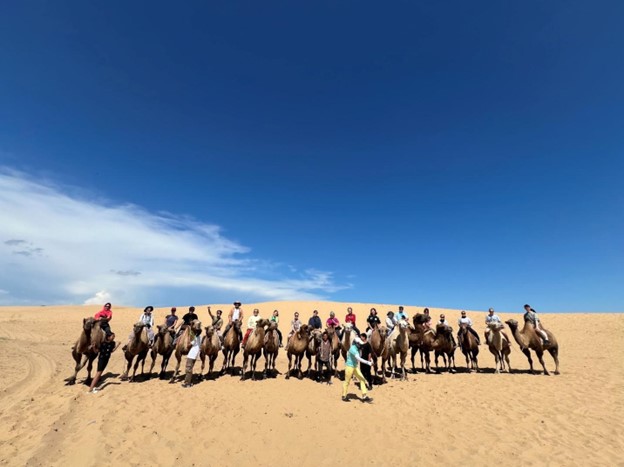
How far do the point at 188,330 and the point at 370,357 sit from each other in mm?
7510

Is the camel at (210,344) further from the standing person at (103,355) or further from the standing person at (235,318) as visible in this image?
the standing person at (103,355)

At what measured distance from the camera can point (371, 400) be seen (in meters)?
10.5

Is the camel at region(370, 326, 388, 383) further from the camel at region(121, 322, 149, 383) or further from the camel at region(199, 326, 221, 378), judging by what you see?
the camel at region(121, 322, 149, 383)

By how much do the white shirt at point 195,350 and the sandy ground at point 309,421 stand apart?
111 cm

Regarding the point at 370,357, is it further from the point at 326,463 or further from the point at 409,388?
the point at 326,463

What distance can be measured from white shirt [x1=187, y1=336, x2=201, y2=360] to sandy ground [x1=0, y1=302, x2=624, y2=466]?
1112 millimetres

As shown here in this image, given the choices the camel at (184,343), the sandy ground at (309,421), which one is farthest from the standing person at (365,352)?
the camel at (184,343)

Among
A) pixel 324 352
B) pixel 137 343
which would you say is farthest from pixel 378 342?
pixel 137 343

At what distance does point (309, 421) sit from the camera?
8641 millimetres

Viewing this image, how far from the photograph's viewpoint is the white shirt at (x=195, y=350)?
1163cm

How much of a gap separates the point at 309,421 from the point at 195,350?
5427mm

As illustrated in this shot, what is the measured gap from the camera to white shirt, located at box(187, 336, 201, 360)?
11.6 metres

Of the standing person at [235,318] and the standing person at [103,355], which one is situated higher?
the standing person at [235,318]

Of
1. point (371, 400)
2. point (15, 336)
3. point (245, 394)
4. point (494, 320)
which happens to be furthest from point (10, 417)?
point (15, 336)
